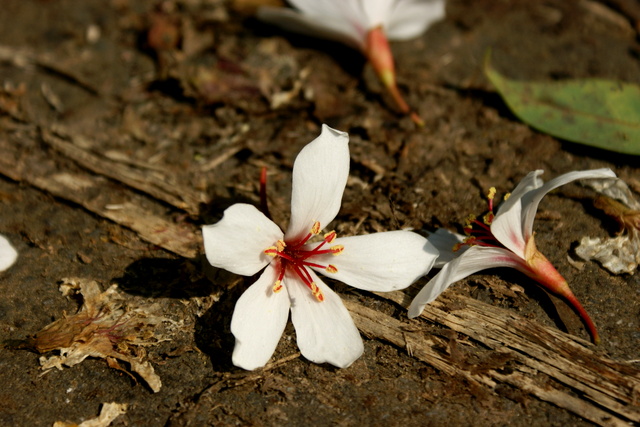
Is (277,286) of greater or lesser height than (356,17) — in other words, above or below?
below

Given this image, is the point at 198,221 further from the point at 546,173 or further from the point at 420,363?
the point at 546,173

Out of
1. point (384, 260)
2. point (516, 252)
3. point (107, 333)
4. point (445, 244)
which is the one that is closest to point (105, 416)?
point (107, 333)

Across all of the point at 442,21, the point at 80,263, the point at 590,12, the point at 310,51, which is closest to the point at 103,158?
the point at 80,263

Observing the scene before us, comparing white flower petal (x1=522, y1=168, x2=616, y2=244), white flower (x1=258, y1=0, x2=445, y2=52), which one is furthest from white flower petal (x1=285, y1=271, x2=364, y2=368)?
white flower (x1=258, y1=0, x2=445, y2=52)

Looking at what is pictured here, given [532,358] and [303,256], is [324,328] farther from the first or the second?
[532,358]

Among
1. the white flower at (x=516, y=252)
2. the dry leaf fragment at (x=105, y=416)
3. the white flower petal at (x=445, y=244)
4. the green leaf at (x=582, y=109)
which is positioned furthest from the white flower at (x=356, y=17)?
the dry leaf fragment at (x=105, y=416)

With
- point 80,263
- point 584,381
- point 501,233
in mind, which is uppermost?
point 501,233
